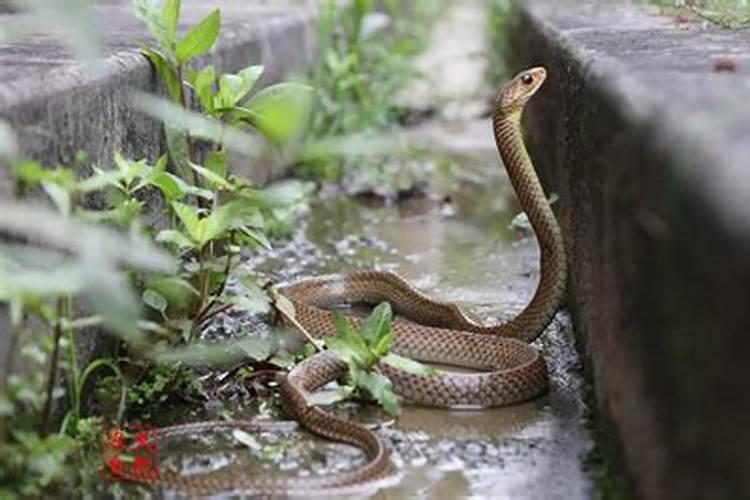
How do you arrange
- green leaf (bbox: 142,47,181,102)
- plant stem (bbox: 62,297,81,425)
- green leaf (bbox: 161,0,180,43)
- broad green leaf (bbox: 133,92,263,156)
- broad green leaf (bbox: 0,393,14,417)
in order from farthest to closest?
green leaf (bbox: 142,47,181,102) < green leaf (bbox: 161,0,180,43) < plant stem (bbox: 62,297,81,425) < broad green leaf (bbox: 133,92,263,156) < broad green leaf (bbox: 0,393,14,417)

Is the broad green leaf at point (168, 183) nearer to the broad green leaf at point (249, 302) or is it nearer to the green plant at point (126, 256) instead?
the green plant at point (126, 256)

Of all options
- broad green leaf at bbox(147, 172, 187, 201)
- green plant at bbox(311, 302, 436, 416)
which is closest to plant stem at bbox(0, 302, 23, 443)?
broad green leaf at bbox(147, 172, 187, 201)

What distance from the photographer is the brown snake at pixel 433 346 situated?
3.79 metres

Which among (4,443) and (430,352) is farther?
(430,352)

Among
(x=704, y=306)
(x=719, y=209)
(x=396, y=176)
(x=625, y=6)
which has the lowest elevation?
(x=396, y=176)

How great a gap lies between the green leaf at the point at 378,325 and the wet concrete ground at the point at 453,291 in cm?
27

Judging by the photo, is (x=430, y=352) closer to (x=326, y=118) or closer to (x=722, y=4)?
(x=722, y=4)

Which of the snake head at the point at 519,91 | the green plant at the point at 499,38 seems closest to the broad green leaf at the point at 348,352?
the snake head at the point at 519,91

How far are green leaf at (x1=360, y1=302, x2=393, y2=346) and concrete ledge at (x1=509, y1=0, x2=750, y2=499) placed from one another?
611 millimetres

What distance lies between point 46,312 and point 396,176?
212 inches

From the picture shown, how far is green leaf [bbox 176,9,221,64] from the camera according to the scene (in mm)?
4594

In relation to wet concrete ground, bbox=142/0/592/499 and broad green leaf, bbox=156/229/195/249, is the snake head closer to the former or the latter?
wet concrete ground, bbox=142/0/592/499

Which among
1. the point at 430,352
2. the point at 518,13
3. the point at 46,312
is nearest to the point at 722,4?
the point at 430,352

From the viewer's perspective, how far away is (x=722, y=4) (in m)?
5.89
